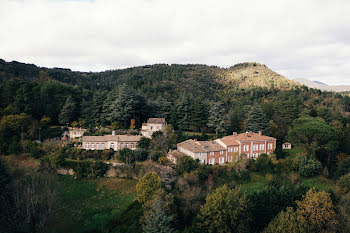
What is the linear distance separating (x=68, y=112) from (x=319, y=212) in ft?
124

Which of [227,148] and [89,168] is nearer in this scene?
[89,168]

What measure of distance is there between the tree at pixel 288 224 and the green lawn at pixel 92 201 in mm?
13737

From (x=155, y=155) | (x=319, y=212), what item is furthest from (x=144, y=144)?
(x=319, y=212)

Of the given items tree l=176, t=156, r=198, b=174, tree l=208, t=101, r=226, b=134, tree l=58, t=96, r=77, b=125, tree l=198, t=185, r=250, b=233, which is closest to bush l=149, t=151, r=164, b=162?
tree l=176, t=156, r=198, b=174

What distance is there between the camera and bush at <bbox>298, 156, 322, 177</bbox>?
29.3m

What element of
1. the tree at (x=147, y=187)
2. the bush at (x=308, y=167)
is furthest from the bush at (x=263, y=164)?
the tree at (x=147, y=187)

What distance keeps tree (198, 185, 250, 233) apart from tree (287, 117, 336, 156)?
1909 cm

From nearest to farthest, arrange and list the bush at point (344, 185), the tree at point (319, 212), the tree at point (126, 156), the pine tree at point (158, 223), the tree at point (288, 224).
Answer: the pine tree at point (158, 223)
the tree at point (288, 224)
the tree at point (319, 212)
the bush at point (344, 185)
the tree at point (126, 156)

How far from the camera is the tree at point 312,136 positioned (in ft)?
107

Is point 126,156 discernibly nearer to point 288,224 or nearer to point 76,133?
point 76,133

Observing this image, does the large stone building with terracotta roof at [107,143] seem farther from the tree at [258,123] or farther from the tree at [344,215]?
the tree at [344,215]

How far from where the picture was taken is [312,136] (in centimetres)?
3328

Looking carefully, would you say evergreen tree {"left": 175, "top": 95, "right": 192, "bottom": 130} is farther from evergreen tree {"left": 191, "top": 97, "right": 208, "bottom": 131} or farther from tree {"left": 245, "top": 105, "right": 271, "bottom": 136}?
tree {"left": 245, "top": 105, "right": 271, "bottom": 136}

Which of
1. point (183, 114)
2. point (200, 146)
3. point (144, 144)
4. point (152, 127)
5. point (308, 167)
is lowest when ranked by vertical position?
point (308, 167)
